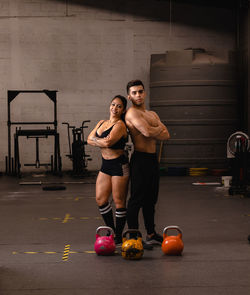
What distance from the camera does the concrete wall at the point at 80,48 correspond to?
1221cm

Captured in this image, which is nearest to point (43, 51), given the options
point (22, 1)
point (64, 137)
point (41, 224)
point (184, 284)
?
point (22, 1)

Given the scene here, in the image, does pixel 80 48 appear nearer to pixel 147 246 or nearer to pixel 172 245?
pixel 147 246

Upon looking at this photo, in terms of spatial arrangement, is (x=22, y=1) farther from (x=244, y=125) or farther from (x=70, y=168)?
(x=244, y=125)

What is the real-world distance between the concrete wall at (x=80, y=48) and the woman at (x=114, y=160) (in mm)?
7958

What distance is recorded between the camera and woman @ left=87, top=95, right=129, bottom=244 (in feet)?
13.9

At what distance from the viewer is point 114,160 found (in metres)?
4.25

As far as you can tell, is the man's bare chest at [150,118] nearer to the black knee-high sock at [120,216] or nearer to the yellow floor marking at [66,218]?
the black knee-high sock at [120,216]

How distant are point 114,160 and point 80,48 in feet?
27.6

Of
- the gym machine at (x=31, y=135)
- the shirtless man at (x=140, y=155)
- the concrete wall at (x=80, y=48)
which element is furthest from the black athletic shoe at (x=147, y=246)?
the concrete wall at (x=80, y=48)

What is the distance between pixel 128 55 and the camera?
40.3 ft

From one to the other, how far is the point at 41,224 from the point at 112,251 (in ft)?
5.50

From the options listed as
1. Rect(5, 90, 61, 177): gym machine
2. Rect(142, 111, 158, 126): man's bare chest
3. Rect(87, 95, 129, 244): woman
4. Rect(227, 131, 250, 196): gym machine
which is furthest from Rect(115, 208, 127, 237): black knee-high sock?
Rect(5, 90, 61, 177): gym machine

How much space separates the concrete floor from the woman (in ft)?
1.44

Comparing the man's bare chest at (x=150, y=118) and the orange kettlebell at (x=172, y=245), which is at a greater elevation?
the man's bare chest at (x=150, y=118)
